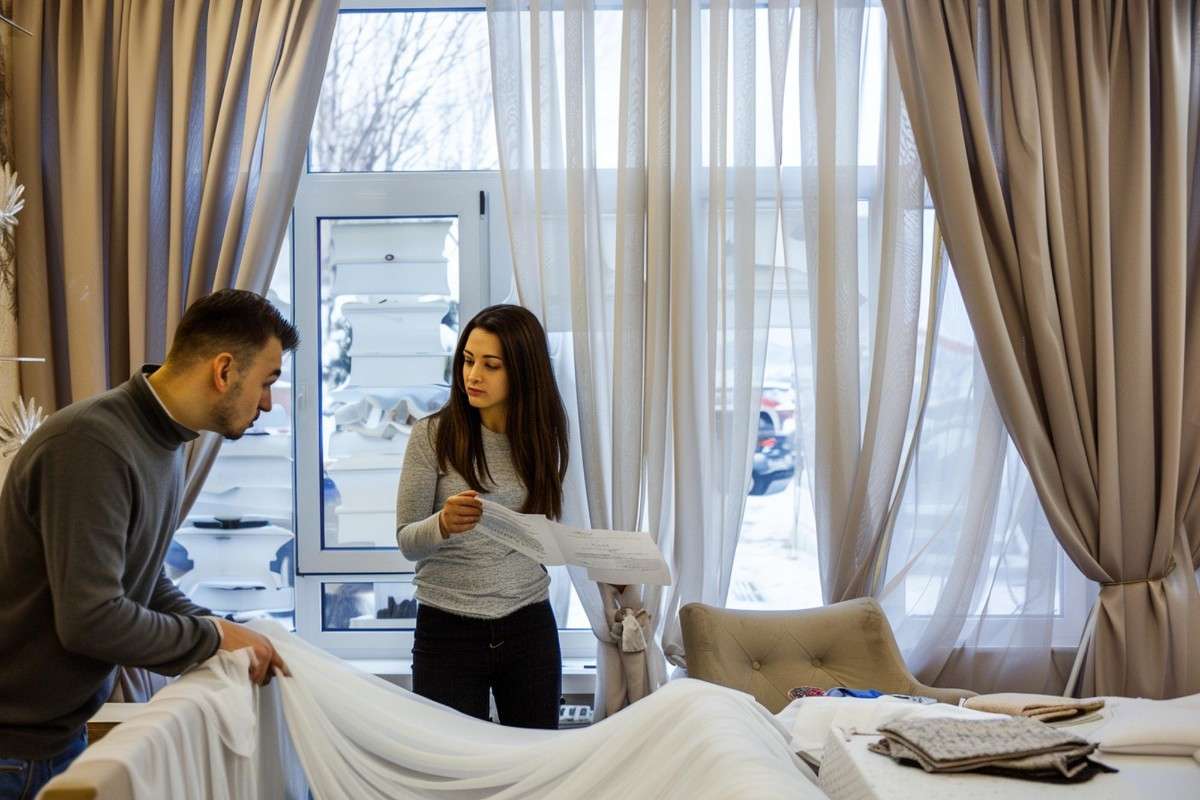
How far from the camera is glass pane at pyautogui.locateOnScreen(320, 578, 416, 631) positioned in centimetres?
346

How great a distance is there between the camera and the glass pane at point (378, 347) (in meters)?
3.38

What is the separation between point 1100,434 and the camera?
118 inches

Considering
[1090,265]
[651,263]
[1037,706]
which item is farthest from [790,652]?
[1090,265]

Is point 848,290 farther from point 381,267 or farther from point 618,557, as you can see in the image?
point 381,267

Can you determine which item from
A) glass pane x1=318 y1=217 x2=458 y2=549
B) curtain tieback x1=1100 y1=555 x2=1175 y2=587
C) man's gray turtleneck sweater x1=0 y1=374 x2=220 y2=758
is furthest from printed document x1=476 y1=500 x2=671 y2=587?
curtain tieback x1=1100 y1=555 x2=1175 y2=587

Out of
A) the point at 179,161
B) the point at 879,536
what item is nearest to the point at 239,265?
the point at 179,161

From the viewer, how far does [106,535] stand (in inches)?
66.4

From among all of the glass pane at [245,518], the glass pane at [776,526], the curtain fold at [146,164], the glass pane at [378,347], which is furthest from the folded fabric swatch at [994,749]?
the glass pane at [245,518]

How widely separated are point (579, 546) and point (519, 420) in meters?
0.41

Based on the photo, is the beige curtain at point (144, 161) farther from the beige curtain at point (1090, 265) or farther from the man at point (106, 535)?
the beige curtain at point (1090, 265)

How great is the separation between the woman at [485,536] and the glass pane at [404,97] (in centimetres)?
95

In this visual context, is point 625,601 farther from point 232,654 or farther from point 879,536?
point 232,654

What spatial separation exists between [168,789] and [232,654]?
35 centimetres

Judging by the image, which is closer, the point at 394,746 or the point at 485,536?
the point at 394,746
